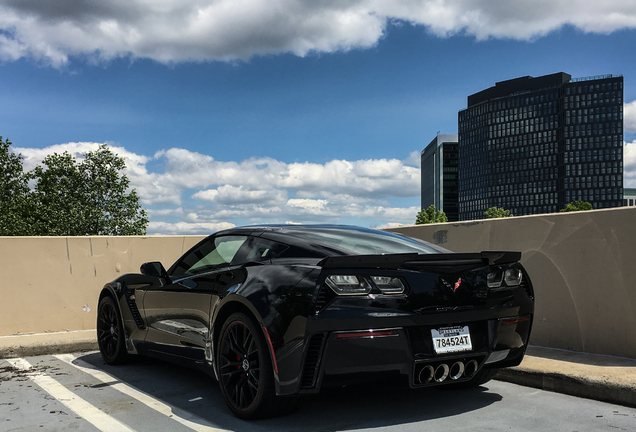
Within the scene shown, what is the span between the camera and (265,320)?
11.0ft

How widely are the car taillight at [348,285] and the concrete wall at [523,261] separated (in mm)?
2826

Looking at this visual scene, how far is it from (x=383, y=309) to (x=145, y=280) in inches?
110

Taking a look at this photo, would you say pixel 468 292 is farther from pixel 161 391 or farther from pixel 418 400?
pixel 161 391

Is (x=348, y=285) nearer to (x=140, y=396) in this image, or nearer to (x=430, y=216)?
(x=140, y=396)

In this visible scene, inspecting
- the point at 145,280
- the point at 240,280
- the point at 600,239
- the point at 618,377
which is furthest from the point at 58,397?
the point at 600,239

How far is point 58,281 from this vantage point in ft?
23.6

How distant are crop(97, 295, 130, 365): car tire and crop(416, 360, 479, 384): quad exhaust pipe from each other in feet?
10.7

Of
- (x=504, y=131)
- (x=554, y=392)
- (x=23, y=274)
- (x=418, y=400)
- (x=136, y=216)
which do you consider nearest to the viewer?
(x=418, y=400)

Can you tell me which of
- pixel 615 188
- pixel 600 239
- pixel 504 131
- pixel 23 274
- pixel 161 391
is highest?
pixel 504 131

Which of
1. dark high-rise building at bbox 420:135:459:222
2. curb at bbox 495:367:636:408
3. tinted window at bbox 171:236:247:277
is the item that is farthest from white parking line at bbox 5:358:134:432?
dark high-rise building at bbox 420:135:459:222

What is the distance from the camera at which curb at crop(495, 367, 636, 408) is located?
3.93m

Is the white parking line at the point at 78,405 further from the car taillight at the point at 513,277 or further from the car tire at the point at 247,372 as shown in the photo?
the car taillight at the point at 513,277

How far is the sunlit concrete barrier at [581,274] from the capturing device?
15.8 ft

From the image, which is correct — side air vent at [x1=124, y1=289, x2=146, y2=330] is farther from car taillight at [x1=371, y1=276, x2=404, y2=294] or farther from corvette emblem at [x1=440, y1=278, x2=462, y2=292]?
corvette emblem at [x1=440, y1=278, x2=462, y2=292]
